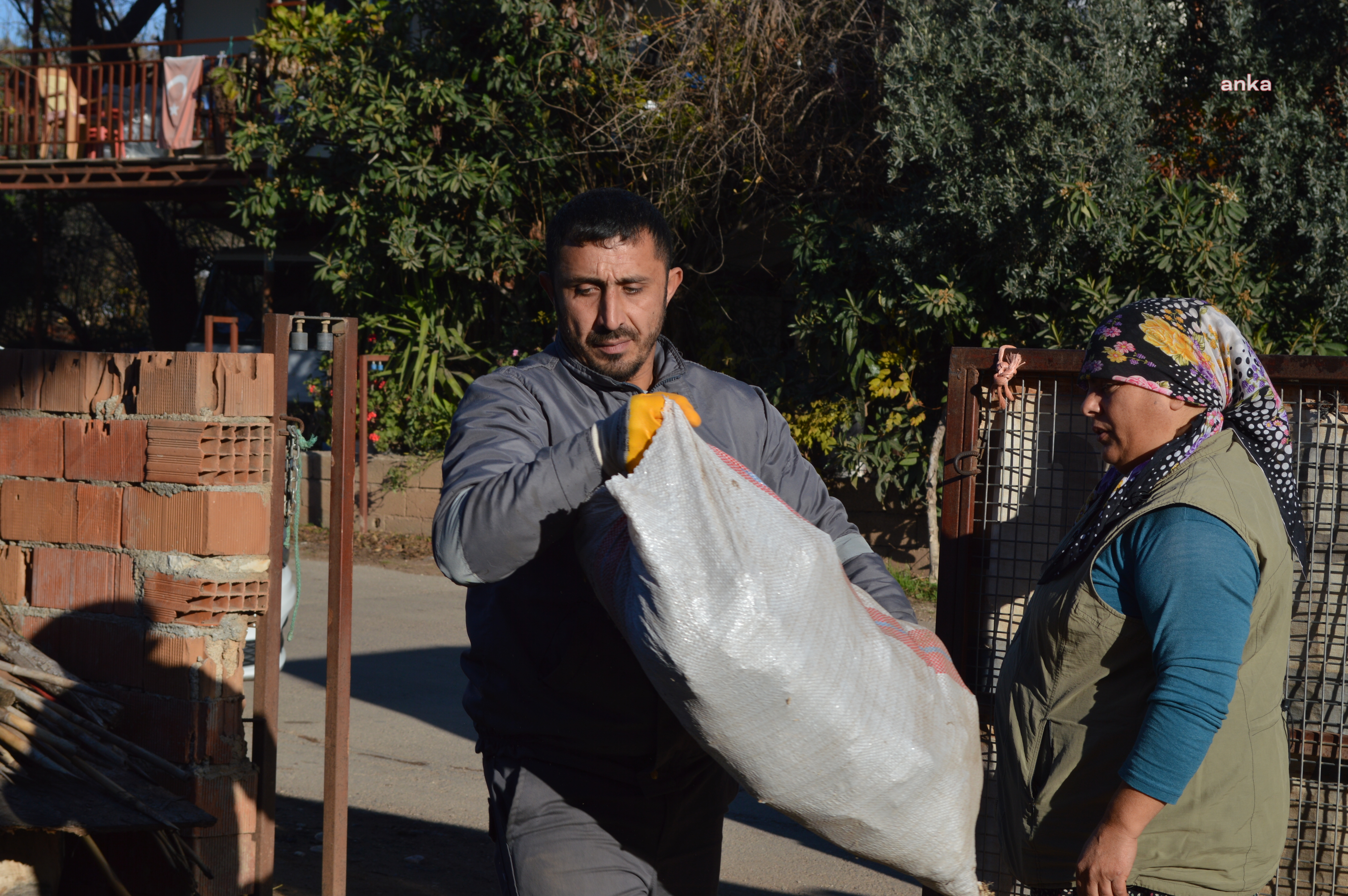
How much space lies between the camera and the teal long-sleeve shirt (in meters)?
1.78

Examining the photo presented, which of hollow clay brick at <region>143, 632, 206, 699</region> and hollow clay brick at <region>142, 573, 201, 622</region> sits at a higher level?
hollow clay brick at <region>142, 573, 201, 622</region>

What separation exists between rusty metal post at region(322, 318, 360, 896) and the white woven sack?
160cm

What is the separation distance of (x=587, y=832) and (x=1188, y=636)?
1039 mm

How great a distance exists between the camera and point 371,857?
152 inches

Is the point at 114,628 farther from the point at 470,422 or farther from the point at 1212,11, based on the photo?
the point at 1212,11

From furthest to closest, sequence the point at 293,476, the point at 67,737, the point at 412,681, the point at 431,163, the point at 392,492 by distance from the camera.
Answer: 1. the point at 392,492
2. the point at 431,163
3. the point at 412,681
4. the point at 293,476
5. the point at 67,737

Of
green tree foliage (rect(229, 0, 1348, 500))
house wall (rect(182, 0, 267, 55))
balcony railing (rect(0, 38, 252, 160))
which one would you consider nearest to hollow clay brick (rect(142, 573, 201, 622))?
green tree foliage (rect(229, 0, 1348, 500))

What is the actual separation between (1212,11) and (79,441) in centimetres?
732

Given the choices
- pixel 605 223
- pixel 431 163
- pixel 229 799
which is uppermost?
pixel 431 163

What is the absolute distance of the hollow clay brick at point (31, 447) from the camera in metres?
2.78

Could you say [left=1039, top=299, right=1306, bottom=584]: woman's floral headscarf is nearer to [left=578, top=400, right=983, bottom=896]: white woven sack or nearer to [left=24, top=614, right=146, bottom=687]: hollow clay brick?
[left=578, top=400, right=983, bottom=896]: white woven sack

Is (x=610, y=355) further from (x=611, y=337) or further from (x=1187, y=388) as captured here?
(x=1187, y=388)

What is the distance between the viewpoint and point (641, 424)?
4.60 feet

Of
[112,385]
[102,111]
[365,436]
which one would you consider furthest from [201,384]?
[102,111]
